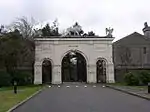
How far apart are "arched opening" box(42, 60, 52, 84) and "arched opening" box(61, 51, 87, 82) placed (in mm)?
4661

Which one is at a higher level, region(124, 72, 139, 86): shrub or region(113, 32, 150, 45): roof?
region(113, 32, 150, 45): roof

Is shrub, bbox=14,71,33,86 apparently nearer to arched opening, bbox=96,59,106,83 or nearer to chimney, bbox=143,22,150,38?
arched opening, bbox=96,59,106,83

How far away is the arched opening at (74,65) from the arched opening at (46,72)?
4661 millimetres

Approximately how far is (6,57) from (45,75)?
1102 cm

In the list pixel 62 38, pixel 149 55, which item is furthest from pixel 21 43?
pixel 149 55

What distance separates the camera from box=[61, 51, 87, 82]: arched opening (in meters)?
71.3

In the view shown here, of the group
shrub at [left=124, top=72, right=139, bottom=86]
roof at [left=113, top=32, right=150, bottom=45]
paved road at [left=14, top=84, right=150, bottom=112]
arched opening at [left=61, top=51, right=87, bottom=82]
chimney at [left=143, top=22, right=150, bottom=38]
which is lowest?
paved road at [left=14, top=84, right=150, bottom=112]

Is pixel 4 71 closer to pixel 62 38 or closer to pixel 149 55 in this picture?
pixel 62 38

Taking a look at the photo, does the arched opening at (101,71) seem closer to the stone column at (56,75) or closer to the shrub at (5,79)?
the stone column at (56,75)

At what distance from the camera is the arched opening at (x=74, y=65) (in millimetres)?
71312

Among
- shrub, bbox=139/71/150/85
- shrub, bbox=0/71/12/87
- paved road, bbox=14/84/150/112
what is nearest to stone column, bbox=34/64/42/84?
shrub, bbox=0/71/12/87

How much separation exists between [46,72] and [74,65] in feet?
75.2

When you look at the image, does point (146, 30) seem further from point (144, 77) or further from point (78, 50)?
point (144, 77)

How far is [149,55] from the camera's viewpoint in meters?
81.6
